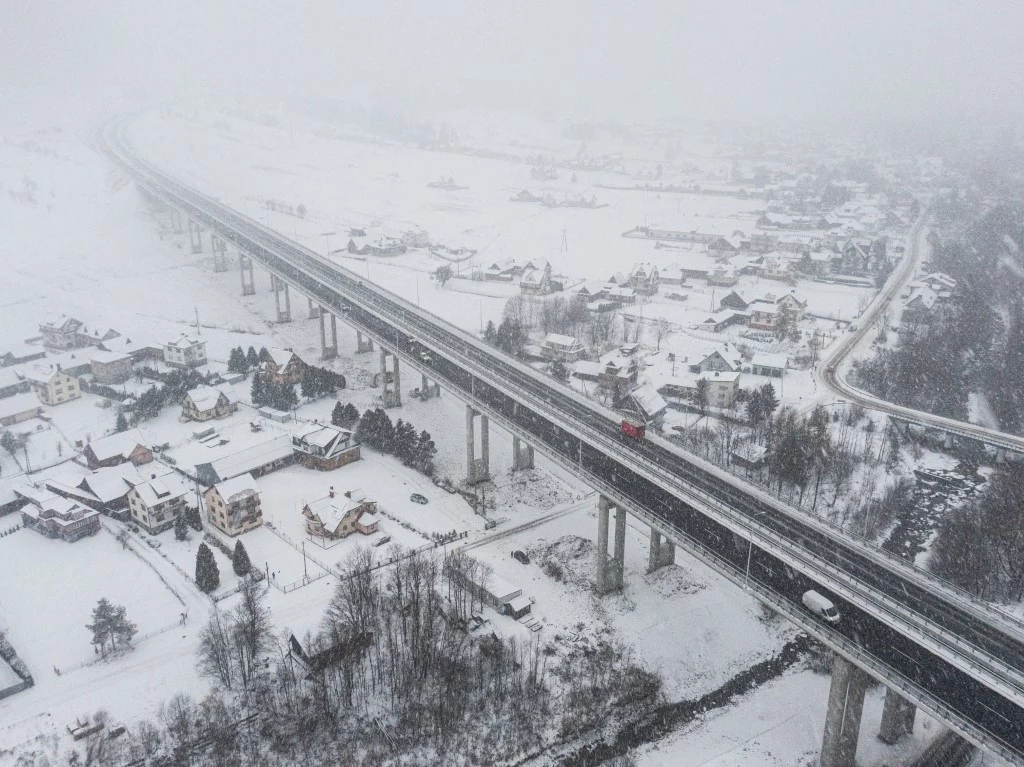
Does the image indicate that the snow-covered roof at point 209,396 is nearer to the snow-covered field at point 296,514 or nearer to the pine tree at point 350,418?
the snow-covered field at point 296,514

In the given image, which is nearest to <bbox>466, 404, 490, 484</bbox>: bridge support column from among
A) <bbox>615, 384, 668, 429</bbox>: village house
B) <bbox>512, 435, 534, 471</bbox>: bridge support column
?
<bbox>512, 435, 534, 471</bbox>: bridge support column

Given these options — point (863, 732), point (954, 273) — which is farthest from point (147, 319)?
point (954, 273)

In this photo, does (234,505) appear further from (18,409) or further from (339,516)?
(18,409)

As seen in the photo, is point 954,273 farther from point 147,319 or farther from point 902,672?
point 147,319

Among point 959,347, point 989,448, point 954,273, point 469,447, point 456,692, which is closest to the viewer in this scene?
point 456,692

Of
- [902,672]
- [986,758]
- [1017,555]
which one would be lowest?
[986,758]

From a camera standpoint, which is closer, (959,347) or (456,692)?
(456,692)
